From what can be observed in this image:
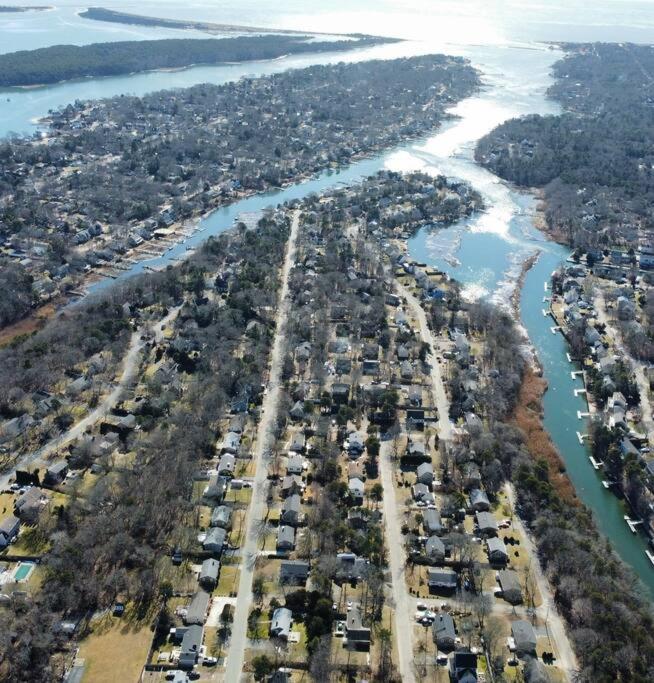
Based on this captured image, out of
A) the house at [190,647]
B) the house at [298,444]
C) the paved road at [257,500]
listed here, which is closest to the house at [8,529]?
the house at [190,647]

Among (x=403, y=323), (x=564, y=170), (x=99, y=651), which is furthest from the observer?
(x=564, y=170)

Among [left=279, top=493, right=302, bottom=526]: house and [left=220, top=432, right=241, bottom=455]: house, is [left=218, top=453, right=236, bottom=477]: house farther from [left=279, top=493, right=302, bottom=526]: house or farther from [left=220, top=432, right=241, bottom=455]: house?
[left=279, top=493, right=302, bottom=526]: house

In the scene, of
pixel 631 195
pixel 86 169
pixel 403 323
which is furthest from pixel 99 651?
pixel 631 195

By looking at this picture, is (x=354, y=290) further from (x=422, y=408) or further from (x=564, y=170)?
(x=564, y=170)

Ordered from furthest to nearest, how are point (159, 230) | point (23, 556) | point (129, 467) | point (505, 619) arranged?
point (159, 230)
point (129, 467)
point (23, 556)
point (505, 619)

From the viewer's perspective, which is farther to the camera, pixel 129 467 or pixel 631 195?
pixel 631 195

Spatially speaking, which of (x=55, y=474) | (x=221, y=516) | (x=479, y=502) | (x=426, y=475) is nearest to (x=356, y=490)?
(x=426, y=475)
